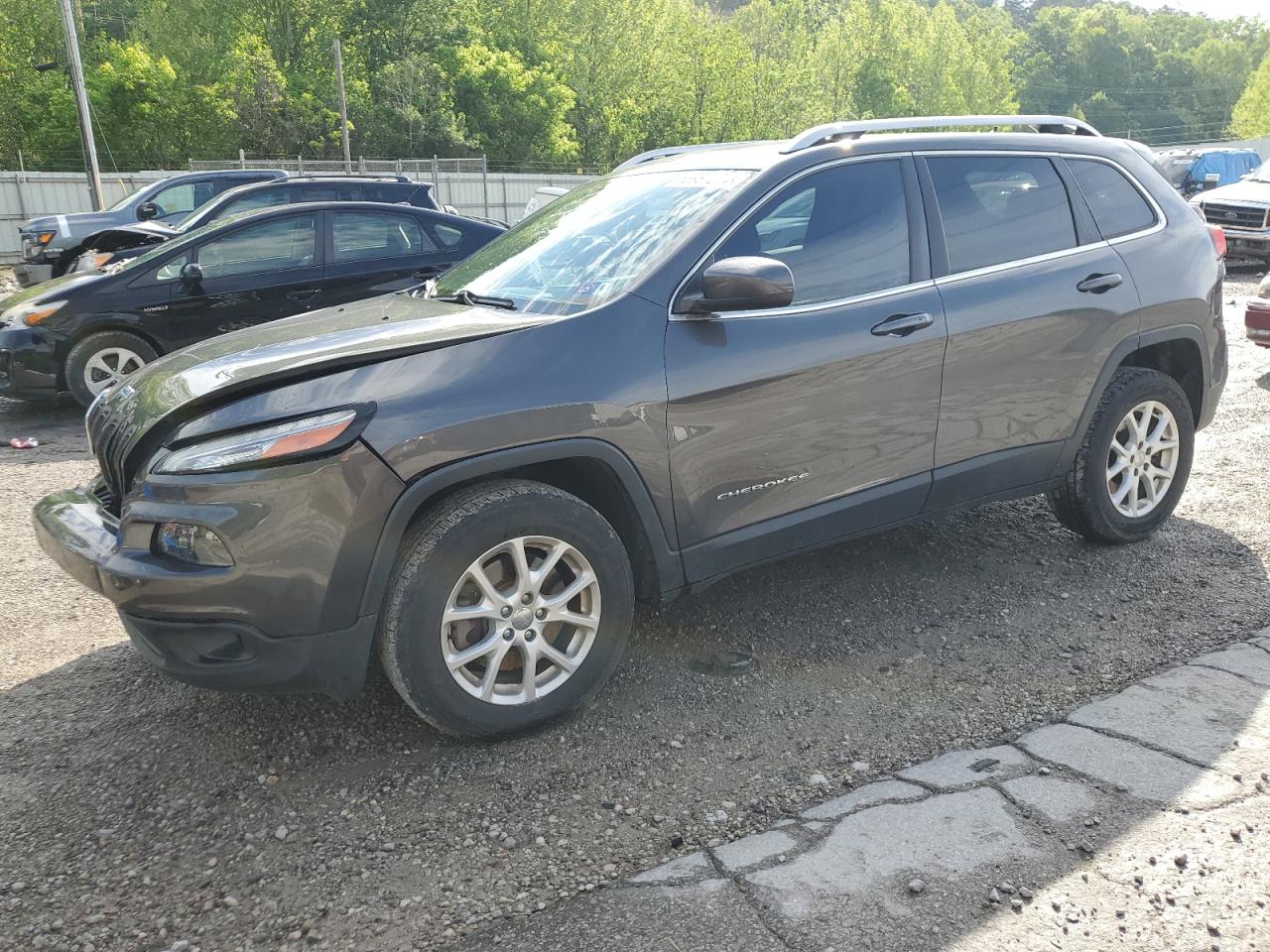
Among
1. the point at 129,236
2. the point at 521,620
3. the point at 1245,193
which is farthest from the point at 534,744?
the point at 1245,193

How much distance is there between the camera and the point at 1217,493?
5.45 metres

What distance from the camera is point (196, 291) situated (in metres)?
7.90

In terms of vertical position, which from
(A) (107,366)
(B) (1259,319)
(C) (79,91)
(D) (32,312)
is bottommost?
(A) (107,366)

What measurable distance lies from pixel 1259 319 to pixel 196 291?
8243 millimetres

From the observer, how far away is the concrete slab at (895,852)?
2453 millimetres

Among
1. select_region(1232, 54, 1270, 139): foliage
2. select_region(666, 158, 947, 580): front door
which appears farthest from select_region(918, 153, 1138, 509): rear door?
select_region(1232, 54, 1270, 139): foliage

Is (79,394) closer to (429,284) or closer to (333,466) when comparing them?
(429,284)

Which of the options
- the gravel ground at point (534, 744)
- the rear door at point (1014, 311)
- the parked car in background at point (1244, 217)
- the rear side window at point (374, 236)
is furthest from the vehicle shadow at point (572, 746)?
the parked car in background at point (1244, 217)

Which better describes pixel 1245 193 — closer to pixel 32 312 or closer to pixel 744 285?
pixel 744 285

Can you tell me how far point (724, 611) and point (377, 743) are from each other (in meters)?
1.50

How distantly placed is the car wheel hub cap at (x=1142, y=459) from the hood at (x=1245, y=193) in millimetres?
13041

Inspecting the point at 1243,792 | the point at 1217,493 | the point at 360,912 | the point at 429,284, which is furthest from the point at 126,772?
the point at 1217,493

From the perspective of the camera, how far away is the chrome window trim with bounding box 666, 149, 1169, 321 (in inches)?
134

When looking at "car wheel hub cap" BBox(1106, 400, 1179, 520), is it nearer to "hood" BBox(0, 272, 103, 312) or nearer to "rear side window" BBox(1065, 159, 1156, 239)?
"rear side window" BBox(1065, 159, 1156, 239)
